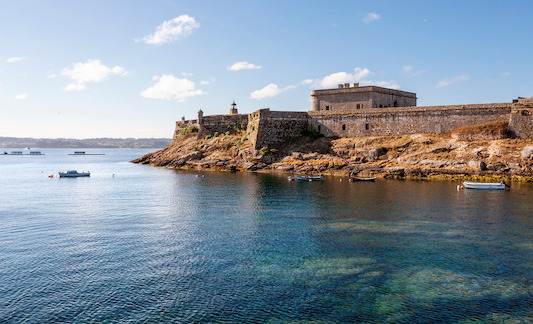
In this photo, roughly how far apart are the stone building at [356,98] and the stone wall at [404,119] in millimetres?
2537

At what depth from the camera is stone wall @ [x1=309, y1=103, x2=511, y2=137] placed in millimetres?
67062

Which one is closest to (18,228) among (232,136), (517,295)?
(517,295)

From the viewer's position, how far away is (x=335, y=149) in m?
75.8

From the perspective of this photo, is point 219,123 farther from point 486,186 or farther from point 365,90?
point 486,186

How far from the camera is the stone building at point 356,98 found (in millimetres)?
79062

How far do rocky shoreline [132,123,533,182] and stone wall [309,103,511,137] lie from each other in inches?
81.6

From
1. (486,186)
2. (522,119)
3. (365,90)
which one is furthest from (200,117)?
(522,119)

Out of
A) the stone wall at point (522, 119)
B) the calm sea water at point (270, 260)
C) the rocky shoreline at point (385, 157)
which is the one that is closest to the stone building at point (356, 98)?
the rocky shoreline at point (385, 157)

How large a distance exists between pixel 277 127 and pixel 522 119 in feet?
147

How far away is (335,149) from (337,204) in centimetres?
3532

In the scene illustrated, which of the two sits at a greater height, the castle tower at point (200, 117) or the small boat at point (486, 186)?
the castle tower at point (200, 117)

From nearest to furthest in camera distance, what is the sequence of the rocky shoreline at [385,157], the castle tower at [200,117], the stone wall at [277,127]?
the rocky shoreline at [385,157] < the stone wall at [277,127] < the castle tower at [200,117]

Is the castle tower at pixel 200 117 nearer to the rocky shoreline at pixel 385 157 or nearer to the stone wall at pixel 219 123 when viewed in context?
the stone wall at pixel 219 123

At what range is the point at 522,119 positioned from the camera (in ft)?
206
